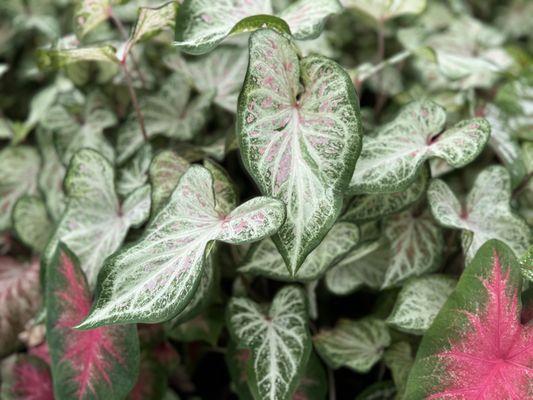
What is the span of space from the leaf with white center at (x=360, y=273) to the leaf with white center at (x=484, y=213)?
0.15 m

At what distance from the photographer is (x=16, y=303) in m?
1.19

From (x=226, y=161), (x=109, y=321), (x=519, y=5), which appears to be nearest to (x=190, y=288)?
(x=109, y=321)

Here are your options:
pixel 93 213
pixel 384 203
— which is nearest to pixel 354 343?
pixel 384 203

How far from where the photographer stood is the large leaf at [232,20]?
841 mm

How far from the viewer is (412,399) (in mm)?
750

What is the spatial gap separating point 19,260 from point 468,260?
0.97 m

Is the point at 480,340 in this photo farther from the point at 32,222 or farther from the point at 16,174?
the point at 16,174

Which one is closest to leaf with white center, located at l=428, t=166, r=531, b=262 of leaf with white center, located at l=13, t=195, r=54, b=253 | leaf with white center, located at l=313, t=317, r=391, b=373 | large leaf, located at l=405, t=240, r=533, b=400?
large leaf, located at l=405, t=240, r=533, b=400

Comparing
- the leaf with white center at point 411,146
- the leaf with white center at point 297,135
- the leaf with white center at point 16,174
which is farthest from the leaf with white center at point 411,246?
the leaf with white center at point 16,174

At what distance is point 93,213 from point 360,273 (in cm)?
48

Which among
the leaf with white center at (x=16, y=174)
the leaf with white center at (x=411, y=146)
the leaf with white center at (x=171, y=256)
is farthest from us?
the leaf with white center at (x=16, y=174)

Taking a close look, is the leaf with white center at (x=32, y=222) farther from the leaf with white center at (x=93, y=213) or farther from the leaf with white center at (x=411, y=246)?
the leaf with white center at (x=411, y=246)

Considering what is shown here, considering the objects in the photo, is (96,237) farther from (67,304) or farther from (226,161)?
(226,161)

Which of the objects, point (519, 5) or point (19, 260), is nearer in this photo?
point (19, 260)
